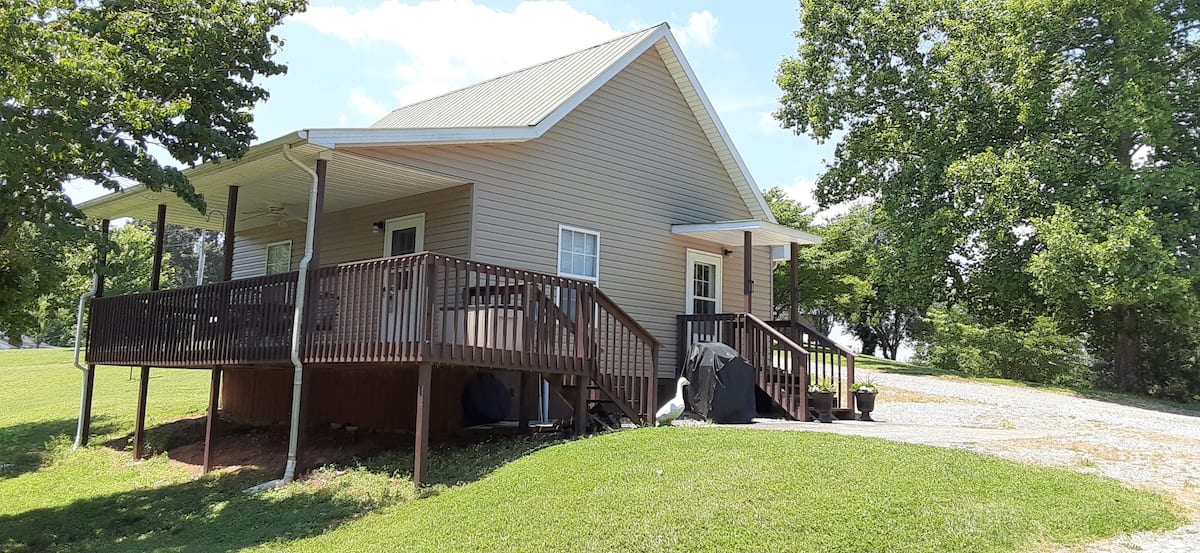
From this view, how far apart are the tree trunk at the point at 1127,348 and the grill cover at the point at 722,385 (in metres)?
16.4

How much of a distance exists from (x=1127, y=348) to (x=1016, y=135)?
6.95m

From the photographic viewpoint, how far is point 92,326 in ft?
46.8

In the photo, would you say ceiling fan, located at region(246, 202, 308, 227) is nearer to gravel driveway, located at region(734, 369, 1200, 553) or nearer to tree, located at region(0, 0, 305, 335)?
tree, located at region(0, 0, 305, 335)

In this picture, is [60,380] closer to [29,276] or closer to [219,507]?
[29,276]

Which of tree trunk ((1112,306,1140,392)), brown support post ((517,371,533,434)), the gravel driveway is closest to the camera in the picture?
the gravel driveway

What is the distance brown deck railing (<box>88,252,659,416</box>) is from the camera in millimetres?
8719

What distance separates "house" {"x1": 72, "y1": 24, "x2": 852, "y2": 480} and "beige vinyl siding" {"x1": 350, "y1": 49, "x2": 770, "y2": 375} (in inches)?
1.4

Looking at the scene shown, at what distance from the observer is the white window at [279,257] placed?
53.9 ft

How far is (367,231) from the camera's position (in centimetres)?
1366

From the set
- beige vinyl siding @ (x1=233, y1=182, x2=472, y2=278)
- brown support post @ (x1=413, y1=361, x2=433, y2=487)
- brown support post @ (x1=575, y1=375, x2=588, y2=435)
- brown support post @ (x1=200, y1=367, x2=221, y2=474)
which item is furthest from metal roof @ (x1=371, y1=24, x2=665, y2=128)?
brown support post @ (x1=200, y1=367, x2=221, y2=474)

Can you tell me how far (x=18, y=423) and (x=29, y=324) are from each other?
28.2 ft

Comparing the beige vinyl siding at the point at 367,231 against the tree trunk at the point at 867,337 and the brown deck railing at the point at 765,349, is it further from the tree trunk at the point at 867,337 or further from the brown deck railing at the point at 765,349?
the tree trunk at the point at 867,337

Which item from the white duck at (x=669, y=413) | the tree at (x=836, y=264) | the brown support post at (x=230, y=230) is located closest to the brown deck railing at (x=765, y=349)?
the white duck at (x=669, y=413)

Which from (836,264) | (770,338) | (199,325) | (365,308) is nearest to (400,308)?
(365,308)
